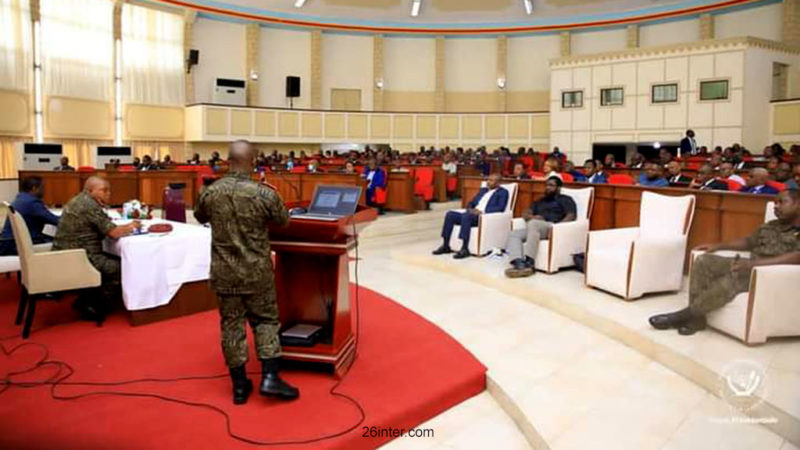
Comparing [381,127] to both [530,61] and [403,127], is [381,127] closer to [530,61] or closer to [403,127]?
[403,127]

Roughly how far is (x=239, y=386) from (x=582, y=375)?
6.32 ft

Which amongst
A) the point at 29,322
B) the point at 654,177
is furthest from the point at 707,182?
the point at 29,322

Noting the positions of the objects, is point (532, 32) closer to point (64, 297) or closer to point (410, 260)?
point (410, 260)

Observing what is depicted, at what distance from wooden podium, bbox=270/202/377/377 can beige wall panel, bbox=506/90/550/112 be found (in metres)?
16.0

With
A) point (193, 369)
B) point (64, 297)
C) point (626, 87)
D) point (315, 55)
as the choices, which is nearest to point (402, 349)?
point (193, 369)

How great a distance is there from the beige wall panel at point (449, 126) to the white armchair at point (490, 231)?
38.3 ft

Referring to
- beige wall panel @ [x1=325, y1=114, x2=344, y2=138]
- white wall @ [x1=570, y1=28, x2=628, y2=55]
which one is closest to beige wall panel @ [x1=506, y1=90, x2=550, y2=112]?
white wall @ [x1=570, y1=28, x2=628, y2=55]

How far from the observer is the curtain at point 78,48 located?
13391 mm

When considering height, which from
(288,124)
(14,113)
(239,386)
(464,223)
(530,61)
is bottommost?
(239,386)

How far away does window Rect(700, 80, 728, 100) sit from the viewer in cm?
1353

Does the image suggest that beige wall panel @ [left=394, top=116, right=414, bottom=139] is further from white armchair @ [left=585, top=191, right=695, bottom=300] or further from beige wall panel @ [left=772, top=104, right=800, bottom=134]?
white armchair @ [left=585, top=191, right=695, bottom=300]

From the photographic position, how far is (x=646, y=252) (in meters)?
4.46

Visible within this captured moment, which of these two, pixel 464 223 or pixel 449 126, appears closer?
pixel 464 223

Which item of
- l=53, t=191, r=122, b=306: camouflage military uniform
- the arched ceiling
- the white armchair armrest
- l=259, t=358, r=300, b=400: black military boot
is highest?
the arched ceiling
